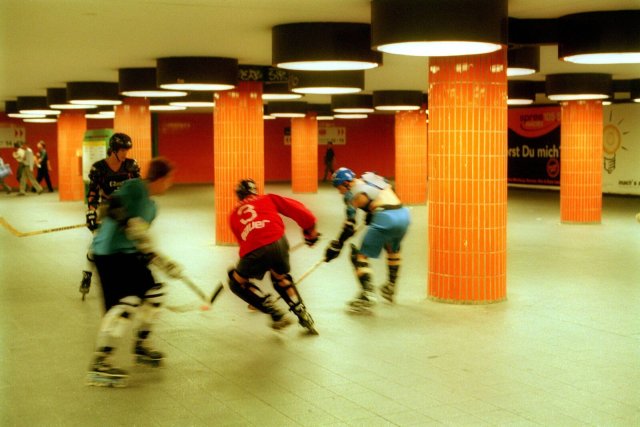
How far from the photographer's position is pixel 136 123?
2112cm

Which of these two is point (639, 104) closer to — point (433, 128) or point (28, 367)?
point (433, 128)

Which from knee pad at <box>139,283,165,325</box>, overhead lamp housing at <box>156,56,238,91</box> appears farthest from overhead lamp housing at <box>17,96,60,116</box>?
knee pad at <box>139,283,165,325</box>

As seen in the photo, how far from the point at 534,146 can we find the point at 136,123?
1694 cm

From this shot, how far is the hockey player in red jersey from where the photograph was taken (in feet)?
24.1

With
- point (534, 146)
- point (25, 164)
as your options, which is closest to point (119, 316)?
point (25, 164)

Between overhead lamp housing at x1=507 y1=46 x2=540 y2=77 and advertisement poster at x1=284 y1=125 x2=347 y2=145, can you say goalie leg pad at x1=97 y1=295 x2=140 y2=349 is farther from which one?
advertisement poster at x1=284 y1=125 x2=347 y2=145

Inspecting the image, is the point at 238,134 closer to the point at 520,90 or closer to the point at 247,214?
the point at 247,214

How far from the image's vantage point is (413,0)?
7820 millimetres

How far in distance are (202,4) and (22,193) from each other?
23834mm

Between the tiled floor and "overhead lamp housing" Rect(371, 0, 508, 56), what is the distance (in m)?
2.79

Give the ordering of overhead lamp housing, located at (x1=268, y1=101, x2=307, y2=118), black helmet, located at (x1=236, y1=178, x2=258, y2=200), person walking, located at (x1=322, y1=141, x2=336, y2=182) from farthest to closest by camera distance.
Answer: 1. person walking, located at (x1=322, y1=141, x2=336, y2=182)
2. overhead lamp housing, located at (x1=268, y1=101, x2=307, y2=118)
3. black helmet, located at (x1=236, y1=178, x2=258, y2=200)

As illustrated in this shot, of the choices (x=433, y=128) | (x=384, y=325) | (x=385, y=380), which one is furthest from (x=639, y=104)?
(x=385, y=380)

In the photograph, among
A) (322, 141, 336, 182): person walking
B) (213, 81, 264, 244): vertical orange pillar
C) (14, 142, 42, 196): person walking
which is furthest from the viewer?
(322, 141, 336, 182): person walking

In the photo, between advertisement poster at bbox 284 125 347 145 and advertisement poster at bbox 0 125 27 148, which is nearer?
advertisement poster at bbox 0 125 27 148
